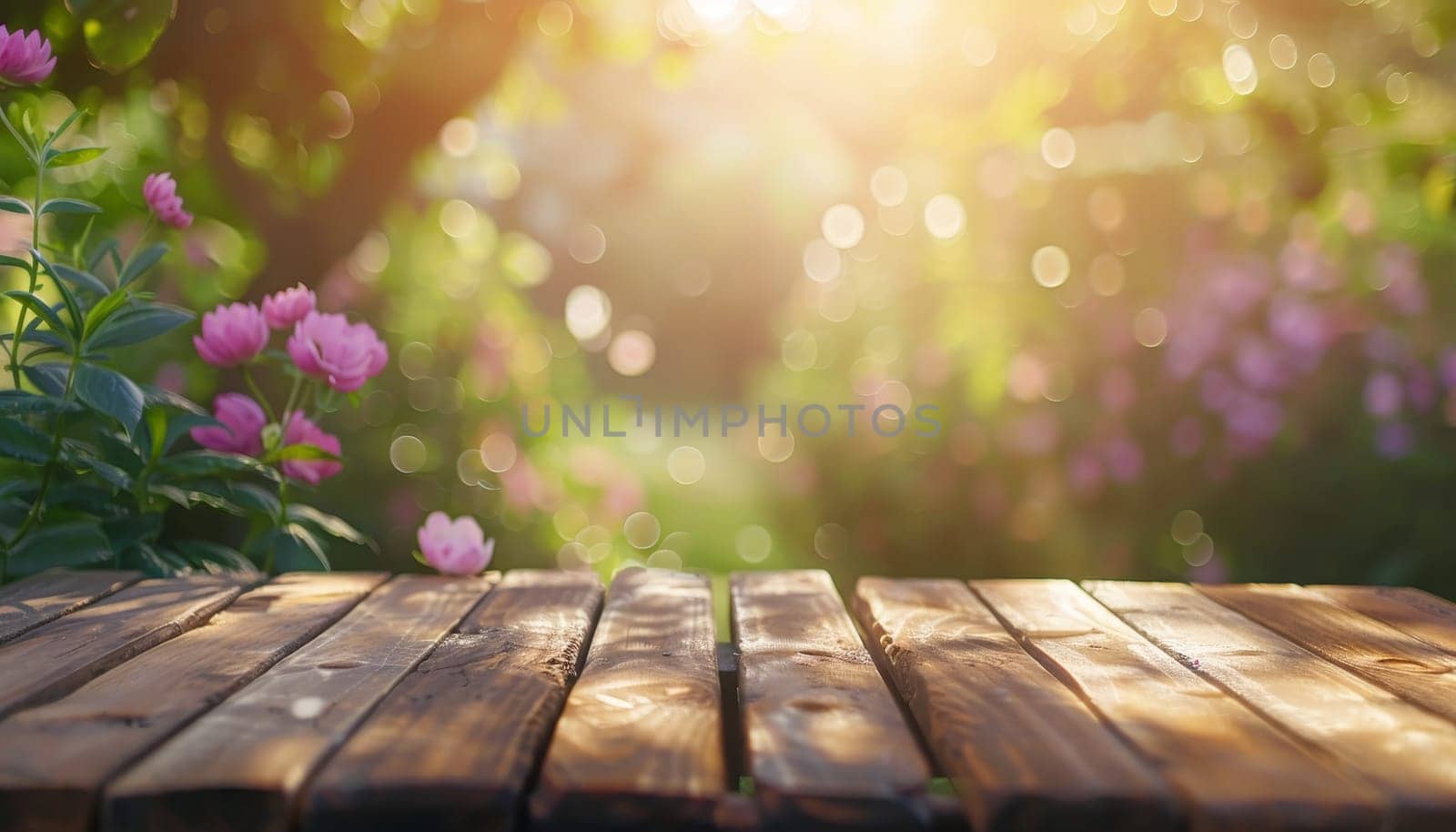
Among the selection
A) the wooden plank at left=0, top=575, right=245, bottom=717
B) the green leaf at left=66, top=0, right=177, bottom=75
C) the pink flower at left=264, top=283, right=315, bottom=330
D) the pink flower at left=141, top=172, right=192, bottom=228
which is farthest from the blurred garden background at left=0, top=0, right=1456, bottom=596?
the wooden plank at left=0, top=575, right=245, bottom=717

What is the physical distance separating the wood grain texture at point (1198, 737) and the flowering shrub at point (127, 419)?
1.17 metres

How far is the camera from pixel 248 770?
2.90 ft

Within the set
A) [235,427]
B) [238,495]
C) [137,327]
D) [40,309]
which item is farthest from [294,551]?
[40,309]

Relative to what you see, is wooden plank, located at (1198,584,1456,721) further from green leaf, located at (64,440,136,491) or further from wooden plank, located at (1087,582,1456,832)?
green leaf, located at (64,440,136,491)

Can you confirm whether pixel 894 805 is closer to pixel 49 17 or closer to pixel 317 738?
pixel 317 738

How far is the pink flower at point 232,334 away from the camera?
1.84 metres

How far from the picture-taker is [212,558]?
199 centimetres

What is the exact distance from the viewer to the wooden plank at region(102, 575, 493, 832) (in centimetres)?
86

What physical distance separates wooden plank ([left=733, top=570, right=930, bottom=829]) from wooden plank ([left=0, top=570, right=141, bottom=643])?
33.1 inches

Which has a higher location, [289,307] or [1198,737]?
[289,307]

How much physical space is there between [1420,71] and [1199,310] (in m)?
1.37

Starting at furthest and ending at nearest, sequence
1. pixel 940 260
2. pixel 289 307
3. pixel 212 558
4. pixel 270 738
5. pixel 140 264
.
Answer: pixel 940 260
pixel 212 558
pixel 289 307
pixel 140 264
pixel 270 738

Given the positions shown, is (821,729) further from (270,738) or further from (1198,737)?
(270,738)

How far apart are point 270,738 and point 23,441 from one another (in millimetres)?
1001
